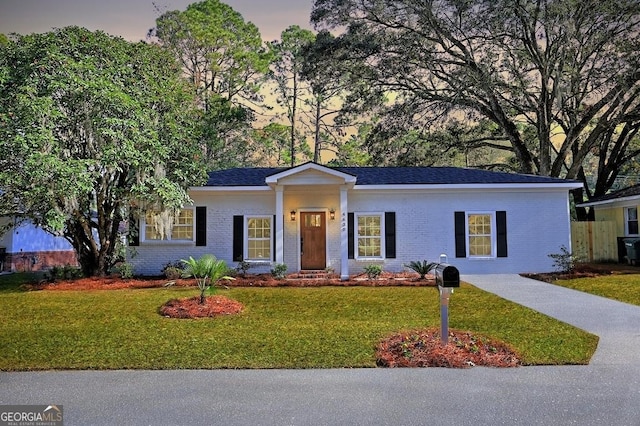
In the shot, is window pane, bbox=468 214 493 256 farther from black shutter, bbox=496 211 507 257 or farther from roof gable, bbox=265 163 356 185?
roof gable, bbox=265 163 356 185

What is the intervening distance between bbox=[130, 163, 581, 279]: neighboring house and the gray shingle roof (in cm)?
6

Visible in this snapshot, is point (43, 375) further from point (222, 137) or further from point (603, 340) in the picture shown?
point (222, 137)

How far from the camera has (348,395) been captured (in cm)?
454

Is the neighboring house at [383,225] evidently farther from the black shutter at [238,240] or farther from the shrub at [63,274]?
the shrub at [63,274]

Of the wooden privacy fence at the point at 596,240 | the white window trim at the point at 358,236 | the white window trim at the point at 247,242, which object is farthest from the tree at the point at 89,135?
the wooden privacy fence at the point at 596,240

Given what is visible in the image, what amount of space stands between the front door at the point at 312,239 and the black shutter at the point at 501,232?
17.8ft

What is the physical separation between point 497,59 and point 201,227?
15.0 m

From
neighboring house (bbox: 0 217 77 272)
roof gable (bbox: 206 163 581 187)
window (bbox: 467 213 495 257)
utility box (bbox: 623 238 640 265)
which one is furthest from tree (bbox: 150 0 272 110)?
utility box (bbox: 623 238 640 265)

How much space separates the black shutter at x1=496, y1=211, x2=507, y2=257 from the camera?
1476 cm

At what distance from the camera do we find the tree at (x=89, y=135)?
1081 centimetres

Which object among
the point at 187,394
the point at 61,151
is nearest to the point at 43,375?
the point at 187,394

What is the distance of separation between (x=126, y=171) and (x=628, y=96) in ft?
70.4

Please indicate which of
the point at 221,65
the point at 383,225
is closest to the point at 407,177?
the point at 383,225

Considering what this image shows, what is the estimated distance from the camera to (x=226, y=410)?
419 centimetres
